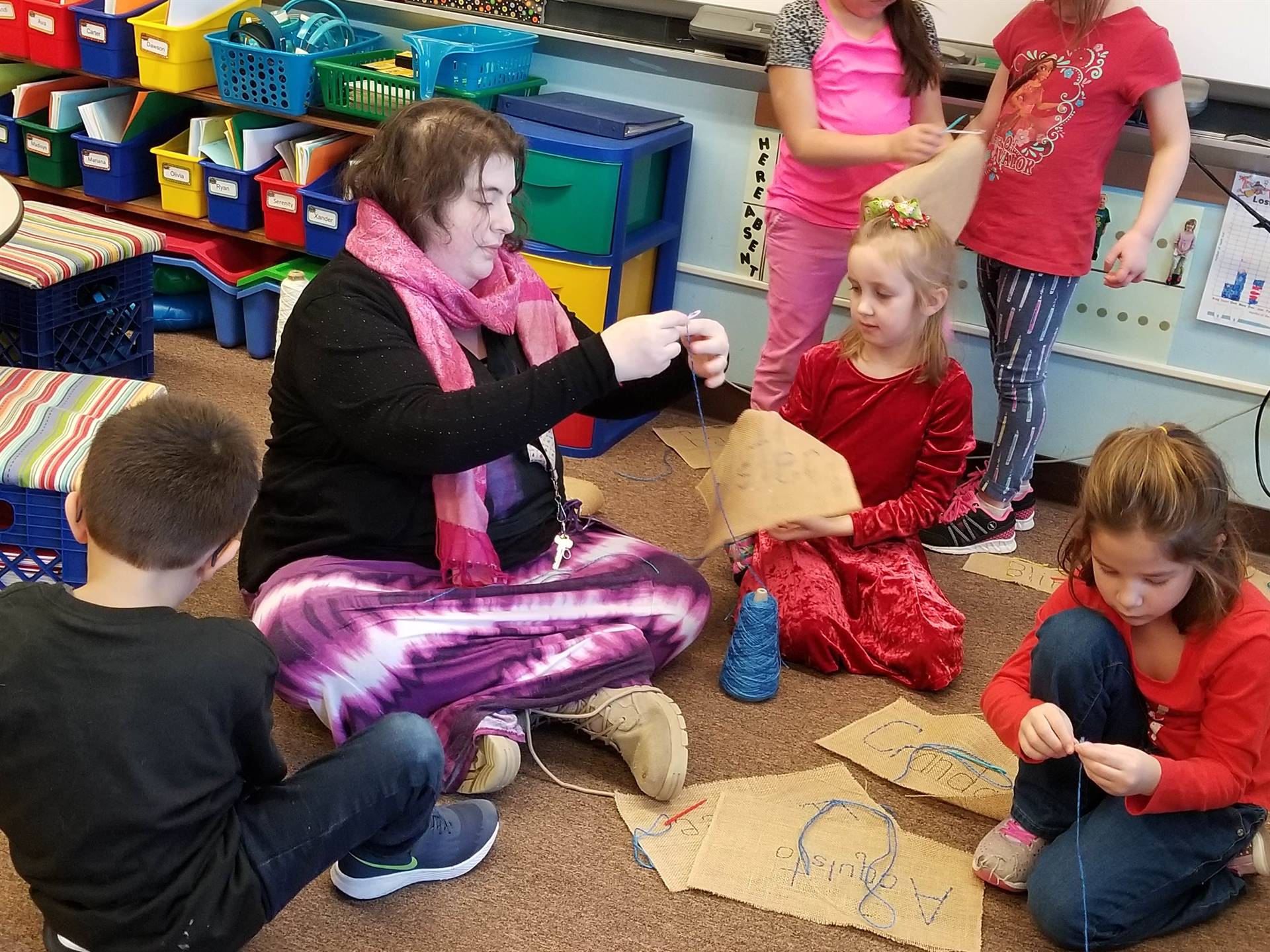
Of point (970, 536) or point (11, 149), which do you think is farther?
point (11, 149)

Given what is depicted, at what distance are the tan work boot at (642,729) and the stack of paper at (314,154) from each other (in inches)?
65.3

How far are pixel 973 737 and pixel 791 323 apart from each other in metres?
0.92

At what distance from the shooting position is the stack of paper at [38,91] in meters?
3.20

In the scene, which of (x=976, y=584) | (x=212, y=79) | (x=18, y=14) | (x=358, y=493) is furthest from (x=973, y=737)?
(x=18, y=14)

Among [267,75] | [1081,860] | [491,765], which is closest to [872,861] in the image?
[1081,860]

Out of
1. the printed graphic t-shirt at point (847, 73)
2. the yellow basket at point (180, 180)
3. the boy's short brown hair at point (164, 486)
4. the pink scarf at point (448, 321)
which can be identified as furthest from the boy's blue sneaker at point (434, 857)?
the yellow basket at point (180, 180)

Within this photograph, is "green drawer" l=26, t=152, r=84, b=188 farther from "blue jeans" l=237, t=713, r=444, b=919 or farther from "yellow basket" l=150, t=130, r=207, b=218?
"blue jeans" l=237, t=713, r=444, b=919

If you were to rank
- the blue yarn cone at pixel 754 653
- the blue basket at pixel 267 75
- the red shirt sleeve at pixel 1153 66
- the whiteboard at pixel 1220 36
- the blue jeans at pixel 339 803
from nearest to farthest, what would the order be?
the blue jeans at pixel 339 803 → the blue yarn cone at pixel 754 653 → the red shirt sleeve at pixel 1153 66 → the whiteboard at pixel 1220 36 → the blue basket at pixel 267 75

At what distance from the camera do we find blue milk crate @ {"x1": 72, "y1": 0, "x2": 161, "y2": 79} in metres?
3.04

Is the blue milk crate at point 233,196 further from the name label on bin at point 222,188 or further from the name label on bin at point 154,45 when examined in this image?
the name label on bin at point 154,45

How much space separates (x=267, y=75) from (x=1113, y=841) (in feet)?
7.87

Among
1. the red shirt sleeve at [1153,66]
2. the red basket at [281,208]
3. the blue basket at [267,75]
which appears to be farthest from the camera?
the red basket at [281,208]

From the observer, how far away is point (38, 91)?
3219 millimetres

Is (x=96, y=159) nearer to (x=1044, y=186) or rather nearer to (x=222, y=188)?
(x=222, y=188)
